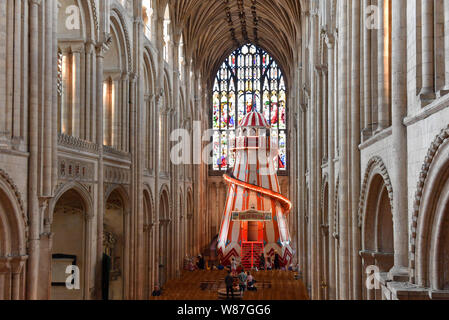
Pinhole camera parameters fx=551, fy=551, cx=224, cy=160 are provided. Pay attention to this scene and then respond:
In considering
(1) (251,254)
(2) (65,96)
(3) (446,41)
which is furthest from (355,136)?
(1) (251,254)

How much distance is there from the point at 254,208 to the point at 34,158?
2006 centimetres

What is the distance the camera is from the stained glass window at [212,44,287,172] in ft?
152

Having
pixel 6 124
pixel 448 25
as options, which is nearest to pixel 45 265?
pixel 6 124

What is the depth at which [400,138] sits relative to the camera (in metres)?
8.42

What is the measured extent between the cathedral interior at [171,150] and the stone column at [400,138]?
2 centimetres

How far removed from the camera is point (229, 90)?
46750 millimetres

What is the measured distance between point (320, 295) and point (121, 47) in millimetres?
11716

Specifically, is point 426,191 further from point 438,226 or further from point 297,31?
point 297,31

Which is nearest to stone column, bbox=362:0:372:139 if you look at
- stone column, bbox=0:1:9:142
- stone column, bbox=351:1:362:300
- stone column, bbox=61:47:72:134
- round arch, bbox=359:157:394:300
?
stone column, bbox=351:1:362:300

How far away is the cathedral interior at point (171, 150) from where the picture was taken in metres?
7.80

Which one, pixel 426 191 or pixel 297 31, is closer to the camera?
pixel 426 191

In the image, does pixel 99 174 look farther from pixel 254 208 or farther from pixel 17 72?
pixel 254 208

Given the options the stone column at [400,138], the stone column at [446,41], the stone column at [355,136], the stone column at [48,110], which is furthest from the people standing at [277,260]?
the stone column at [446,41]

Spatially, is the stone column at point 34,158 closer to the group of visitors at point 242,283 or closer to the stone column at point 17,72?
the stone column at point 17,72
